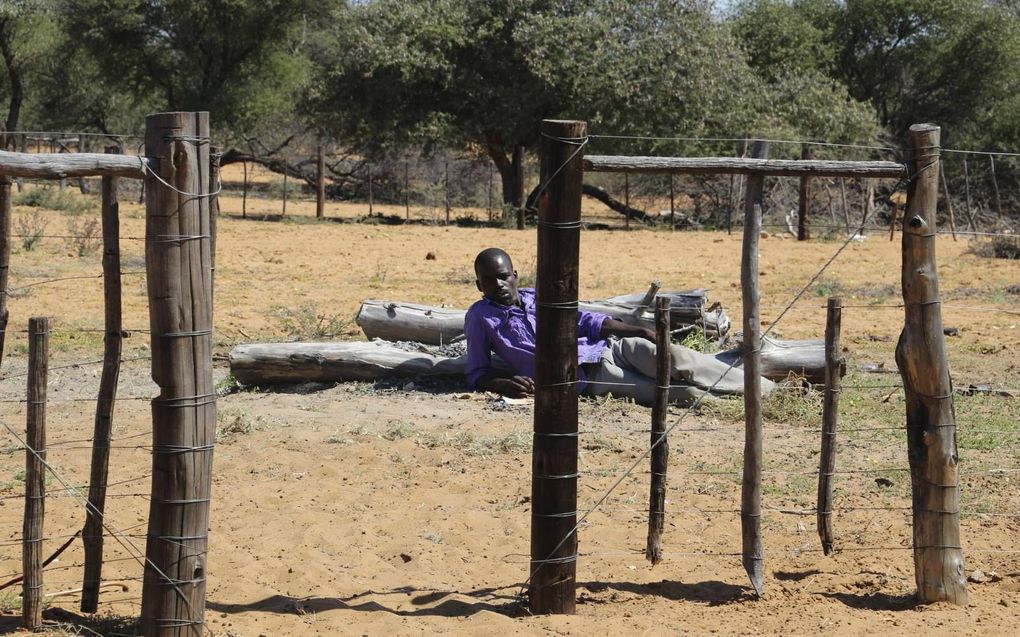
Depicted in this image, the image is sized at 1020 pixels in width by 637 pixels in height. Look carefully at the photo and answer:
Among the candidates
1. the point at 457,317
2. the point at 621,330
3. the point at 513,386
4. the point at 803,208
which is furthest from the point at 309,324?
the point at 803,208

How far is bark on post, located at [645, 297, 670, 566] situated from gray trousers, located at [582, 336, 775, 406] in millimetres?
2337

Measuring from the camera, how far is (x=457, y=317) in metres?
8.70

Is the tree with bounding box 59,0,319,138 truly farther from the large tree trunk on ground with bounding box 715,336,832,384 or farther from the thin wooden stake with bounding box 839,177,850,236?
the large tree trunk on ground with bounding box 715,336,832,384

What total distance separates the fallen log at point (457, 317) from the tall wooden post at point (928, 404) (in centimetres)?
369

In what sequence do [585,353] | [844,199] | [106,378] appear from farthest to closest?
1. [844,199]
2. [585,353]
3. [106,378]

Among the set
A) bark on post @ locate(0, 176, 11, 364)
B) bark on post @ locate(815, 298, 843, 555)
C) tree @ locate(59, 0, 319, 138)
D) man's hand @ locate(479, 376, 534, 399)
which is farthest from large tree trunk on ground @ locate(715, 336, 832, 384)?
tree @ locate(59, 0, 319, 138)

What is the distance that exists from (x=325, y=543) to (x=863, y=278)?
1012 centimetres

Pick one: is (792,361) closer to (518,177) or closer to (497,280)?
(497,280)

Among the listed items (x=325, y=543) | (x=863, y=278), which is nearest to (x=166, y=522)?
(x=325, y=543)

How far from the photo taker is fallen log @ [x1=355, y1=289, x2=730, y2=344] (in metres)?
8.34

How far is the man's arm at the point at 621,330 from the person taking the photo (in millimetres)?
7676

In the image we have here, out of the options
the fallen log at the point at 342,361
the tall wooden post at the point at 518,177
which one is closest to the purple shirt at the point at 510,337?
the fallen log at the point at 342,361

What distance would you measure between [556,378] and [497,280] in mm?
3186

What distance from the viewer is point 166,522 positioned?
3.92 m
